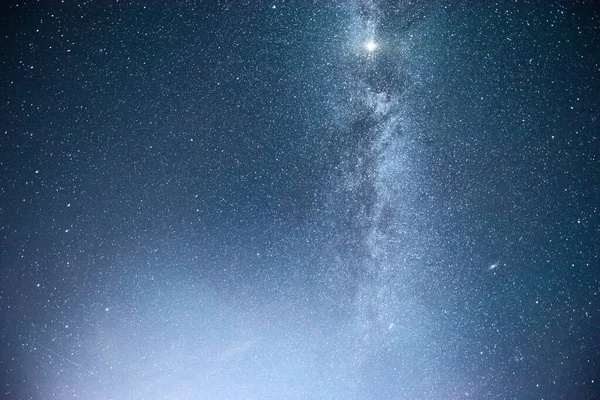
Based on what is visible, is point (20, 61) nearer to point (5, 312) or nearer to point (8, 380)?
point (5, 312)

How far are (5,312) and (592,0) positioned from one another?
3430 mm

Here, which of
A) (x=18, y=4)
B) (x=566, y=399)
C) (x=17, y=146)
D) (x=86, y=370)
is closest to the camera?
(x=18, y=4)

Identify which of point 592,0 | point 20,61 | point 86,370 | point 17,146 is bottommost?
point 86,370

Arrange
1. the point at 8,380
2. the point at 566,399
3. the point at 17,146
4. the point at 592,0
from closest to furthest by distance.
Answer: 1. the point at 17,146
2. the point at 8,380
3. the point at 592,0
4. the point at 566,399

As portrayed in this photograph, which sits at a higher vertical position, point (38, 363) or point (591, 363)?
point (591, 363)

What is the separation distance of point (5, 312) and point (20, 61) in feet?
3.36

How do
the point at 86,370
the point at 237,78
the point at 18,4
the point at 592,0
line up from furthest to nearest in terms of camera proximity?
the point at 592,0
the point at 237,78
the point at 86,370
the point at 18,4

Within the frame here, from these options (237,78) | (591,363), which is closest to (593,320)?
Answer: (591,363)

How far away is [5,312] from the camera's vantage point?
1338 millimetres

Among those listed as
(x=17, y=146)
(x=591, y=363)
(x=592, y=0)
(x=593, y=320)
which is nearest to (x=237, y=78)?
(x=17, y=146)

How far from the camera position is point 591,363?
8.40 ft

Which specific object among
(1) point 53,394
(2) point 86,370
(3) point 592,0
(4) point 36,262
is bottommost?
(1) point 53,394

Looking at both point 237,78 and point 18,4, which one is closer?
point 18,4

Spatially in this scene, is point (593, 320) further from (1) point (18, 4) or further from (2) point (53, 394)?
(1) point (18, 4)
